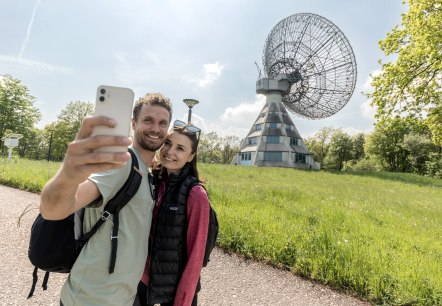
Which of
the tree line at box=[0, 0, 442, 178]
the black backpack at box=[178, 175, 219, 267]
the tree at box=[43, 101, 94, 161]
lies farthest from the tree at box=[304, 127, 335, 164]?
the black backpack at box=[178, 175, 219, 267]

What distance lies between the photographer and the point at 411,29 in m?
17.8

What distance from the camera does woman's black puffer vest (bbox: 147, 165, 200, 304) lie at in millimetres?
2375

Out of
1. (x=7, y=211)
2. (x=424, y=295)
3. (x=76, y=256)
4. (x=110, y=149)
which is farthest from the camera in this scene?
(x=7, y=211)

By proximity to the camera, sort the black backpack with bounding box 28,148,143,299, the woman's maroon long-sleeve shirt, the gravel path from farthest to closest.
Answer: the gravel path
the woman's maroon long-sleeve shirt
the black backpack with bounding box 28,148,143,299

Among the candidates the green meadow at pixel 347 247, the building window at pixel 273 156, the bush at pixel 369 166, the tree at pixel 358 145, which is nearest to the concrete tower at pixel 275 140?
the building window at pixel 273 156

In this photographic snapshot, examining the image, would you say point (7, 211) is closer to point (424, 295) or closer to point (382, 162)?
point (424, 295)

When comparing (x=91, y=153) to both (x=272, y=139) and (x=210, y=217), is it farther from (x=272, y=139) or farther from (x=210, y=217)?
(x=272, y=139)

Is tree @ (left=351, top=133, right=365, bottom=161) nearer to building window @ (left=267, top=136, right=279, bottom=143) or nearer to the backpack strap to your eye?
building window @ (left=267, top=136, right=279, bottom=143)

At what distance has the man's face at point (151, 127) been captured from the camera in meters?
2.44

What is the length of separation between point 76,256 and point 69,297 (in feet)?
0.97

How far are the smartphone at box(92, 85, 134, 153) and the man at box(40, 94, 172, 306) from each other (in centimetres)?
3

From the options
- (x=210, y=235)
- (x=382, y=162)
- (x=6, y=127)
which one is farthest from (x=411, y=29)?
(x=382, y=162)

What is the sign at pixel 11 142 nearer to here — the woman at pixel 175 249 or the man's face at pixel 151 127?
the man's face at pixel 151 127

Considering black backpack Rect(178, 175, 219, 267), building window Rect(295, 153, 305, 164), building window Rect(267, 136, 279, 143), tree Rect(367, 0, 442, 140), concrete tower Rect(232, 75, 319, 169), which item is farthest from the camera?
building window Rect(295, 153, 305, 164)
